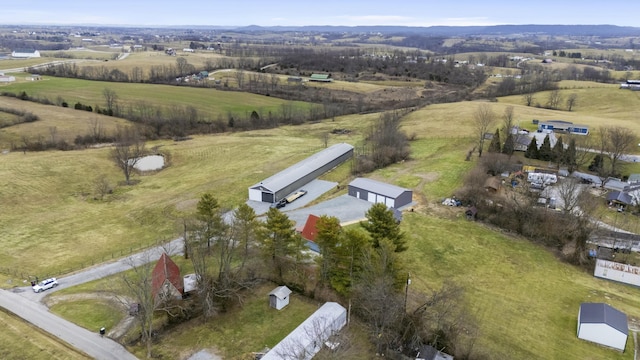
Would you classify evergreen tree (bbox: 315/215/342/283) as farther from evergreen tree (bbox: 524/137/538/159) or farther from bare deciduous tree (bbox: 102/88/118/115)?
bare deciduous tree (bbox: 102/88/118/115)

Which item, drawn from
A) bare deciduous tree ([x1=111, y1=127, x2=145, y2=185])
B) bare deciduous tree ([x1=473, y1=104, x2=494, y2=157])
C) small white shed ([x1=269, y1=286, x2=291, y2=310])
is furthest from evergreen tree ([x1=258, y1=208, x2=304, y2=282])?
bare deciduous tree ([x1=473, y1=104, x2=494, y2=157])

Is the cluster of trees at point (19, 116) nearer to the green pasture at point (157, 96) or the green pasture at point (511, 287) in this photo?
the green pasture at point (157, 96)

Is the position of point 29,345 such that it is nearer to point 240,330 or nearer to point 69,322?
point 69,322

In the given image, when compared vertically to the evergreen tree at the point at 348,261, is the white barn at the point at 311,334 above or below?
below

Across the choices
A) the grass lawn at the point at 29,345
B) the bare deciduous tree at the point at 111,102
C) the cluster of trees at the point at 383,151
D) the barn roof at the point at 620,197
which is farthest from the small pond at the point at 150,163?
the barn roof at the point at 620,197

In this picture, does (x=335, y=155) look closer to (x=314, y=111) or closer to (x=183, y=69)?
(x=314, y=111)

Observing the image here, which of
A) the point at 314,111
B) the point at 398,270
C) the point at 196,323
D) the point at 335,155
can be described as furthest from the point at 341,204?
the point at 314,111
